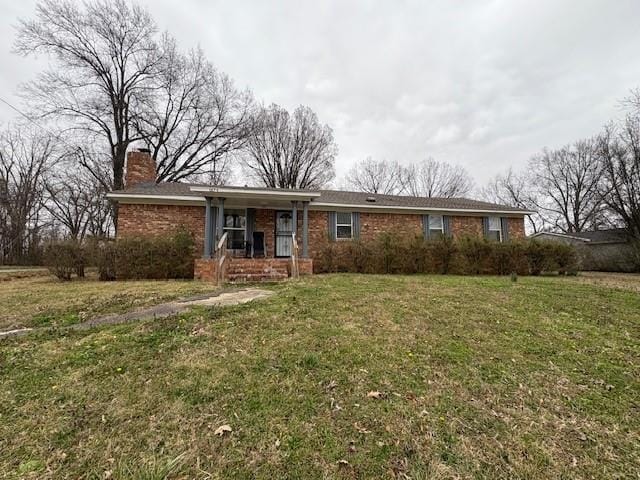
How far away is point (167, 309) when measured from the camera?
502 centimetres

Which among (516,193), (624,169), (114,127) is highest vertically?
(114,127)

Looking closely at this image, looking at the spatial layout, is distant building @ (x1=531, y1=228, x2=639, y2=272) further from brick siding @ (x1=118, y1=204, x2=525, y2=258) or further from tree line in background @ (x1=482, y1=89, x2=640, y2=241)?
brick siding @ (x1=118, y1=204, x2=525, y2=258)

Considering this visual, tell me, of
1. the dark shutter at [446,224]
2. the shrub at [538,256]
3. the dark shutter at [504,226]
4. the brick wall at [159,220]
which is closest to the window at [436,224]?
the dark shutter at [446,224]

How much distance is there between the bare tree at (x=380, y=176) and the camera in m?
30.6

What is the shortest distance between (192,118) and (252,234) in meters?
13.0

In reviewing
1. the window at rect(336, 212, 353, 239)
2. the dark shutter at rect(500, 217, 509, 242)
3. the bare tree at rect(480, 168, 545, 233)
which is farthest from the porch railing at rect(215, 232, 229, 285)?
the bare tree at rect(480, 168, 545, 233)

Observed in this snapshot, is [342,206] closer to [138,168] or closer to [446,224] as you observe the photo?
[446,224]

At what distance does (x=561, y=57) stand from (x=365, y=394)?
16.6 m

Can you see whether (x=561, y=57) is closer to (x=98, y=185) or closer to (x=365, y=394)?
(x=365, y=394)

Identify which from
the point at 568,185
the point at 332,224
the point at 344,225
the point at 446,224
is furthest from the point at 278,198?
the point at 568,185

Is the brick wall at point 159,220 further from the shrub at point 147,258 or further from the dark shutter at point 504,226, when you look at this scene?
the dark shutter at point 504,226

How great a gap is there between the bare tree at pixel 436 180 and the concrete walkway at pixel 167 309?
1082 inches

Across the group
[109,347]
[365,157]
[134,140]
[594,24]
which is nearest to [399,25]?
[594,24]

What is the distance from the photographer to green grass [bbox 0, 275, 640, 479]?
6.09ft
